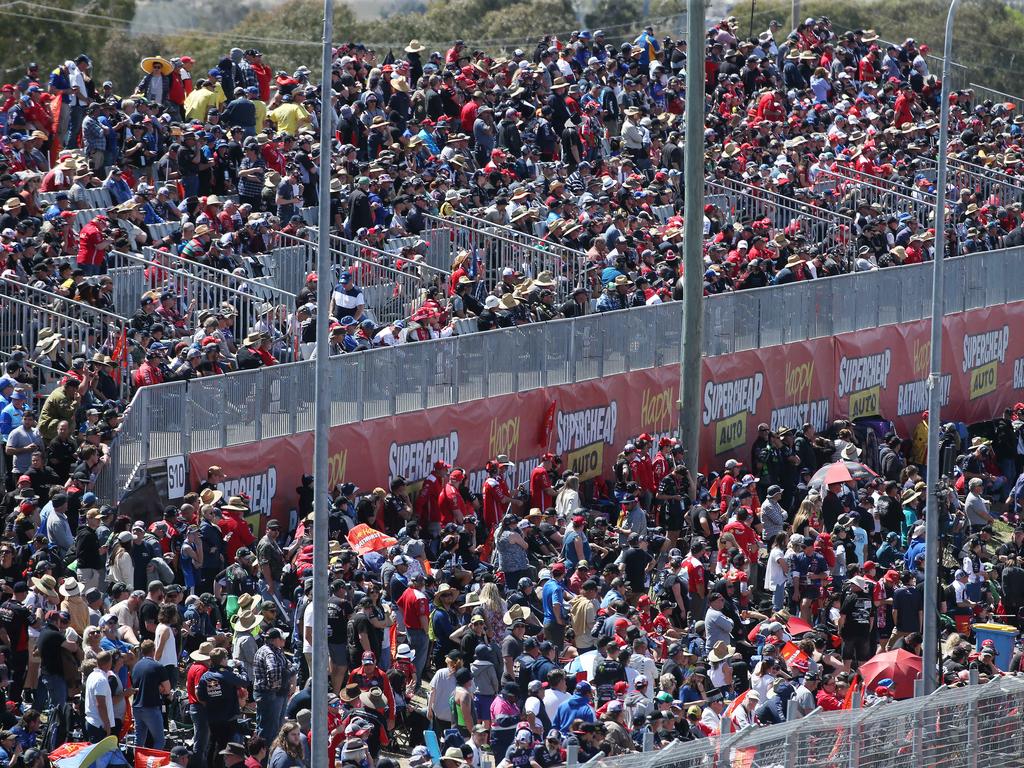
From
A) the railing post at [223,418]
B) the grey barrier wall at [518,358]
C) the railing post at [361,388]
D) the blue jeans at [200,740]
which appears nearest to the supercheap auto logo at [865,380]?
the grey barrier wall at [518,358]

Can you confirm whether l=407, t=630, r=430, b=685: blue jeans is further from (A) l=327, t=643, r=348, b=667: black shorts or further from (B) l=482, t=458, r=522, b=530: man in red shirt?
(B) l=482, t=458, r=522, b=530: man in red shirt

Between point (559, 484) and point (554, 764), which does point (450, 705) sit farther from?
point (559, 484)

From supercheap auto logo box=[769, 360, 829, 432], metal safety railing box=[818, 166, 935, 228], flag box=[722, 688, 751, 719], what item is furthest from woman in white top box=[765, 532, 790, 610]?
metal safety railing box=[818, 166, 935, 228]

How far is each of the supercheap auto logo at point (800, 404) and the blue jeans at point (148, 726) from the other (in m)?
15.3

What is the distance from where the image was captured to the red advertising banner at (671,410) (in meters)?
24.5

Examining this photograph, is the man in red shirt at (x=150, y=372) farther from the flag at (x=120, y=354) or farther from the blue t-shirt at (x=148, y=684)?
the blue t-shirt at (x=148, y=684)

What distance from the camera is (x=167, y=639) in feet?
60.0

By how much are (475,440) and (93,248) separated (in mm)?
5141

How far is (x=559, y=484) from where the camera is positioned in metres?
26.1

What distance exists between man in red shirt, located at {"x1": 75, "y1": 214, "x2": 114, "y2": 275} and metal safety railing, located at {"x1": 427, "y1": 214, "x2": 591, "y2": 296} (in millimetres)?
6188

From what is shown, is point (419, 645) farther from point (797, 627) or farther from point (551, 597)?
point (797, 627)

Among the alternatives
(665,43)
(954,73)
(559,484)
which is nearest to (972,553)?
(559,484)

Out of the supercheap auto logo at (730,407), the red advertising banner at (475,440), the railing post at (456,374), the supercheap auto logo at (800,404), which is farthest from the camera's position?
the supercheap auto logo at (800,404)

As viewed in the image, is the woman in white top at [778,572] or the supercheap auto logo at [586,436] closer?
the woman in white top at [778,572]
